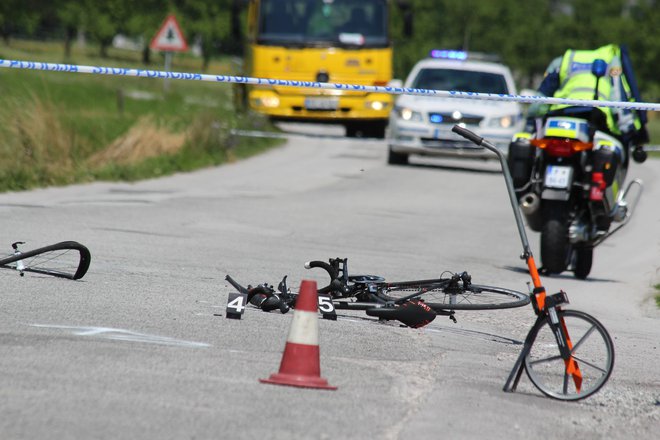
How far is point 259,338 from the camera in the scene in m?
6.77

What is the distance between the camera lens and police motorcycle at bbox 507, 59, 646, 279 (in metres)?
10.5

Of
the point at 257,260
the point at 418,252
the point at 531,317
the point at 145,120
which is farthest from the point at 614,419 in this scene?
the point at 145,120

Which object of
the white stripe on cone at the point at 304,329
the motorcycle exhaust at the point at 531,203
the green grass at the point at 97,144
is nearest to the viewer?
the white stripe on cone at the point at 304,329

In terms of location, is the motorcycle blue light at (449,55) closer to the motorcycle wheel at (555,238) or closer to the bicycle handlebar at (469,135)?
the motorcycle wheel at (555,238)

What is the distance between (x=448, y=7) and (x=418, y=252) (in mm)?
64840

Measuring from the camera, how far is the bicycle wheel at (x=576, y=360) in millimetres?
5984

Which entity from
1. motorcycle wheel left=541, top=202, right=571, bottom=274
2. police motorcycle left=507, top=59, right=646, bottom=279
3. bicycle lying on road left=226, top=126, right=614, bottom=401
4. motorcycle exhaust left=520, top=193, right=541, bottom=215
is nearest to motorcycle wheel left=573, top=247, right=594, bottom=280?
police motorcycle left=507, top=59, right=646, bottom=279

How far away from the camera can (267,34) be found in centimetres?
2556

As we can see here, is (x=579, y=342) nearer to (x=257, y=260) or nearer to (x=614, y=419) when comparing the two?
(x=614, y=419)

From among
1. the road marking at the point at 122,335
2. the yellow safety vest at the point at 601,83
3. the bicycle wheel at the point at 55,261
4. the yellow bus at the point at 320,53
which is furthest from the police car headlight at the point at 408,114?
the road marking at the point at 122,335

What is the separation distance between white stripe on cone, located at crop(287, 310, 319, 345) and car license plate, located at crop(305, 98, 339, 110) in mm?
19782

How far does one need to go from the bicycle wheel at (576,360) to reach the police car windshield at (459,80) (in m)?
16.0

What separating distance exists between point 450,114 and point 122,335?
15.6m

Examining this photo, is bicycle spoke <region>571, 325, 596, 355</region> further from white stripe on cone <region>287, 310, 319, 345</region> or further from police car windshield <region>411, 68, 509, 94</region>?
police car windshield <region>411, 68, 509, 94</region>
